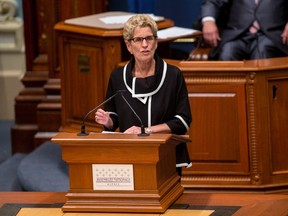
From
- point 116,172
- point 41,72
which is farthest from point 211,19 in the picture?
point 116,172

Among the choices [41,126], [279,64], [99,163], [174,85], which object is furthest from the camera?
[41,126]

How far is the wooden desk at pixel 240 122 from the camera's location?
6.16 meters

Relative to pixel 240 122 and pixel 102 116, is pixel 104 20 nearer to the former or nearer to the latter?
pixel 240 122

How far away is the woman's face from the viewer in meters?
4.52

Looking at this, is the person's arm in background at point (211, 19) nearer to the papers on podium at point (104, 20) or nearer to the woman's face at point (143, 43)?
the papers on podium at point (104, 20)

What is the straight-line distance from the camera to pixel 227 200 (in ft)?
14.6

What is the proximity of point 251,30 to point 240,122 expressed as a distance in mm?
901

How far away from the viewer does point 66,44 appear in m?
7.09

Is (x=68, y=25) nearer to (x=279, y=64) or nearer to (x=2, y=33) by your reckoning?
(x=279, y=64)

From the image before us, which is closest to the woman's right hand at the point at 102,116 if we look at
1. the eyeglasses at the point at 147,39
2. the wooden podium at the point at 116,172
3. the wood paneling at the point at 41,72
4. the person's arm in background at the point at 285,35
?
the wooden podium at the point at 116,172

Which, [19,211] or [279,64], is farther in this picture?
[279,64]

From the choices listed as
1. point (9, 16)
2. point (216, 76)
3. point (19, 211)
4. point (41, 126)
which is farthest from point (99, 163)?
point (9, 16)

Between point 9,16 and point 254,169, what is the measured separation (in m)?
3.68

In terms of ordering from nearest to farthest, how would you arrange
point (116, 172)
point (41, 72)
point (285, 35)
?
1. point (116, 172)
2. point (285, 35)
3. point (41, 72)
